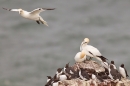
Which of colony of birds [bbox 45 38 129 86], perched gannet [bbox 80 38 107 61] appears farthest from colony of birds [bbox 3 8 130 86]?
perched gannet [bbox 80 38 107 61]

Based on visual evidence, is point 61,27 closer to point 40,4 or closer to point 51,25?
point 51,25

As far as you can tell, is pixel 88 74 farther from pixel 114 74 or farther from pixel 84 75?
pixel 114 74

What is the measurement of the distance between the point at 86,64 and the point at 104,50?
26881 mm

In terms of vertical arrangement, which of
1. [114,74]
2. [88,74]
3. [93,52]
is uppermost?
[93,52]

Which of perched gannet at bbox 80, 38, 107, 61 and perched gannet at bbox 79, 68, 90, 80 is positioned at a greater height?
perched gannet at bbox 80, 38, 107, 61

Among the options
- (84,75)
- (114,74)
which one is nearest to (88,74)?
(84,75)

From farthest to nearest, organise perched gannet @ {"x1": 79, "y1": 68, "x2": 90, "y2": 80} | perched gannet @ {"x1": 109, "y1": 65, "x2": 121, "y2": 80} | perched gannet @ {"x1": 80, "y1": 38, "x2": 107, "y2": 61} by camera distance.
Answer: perched gannet @ {"x1": 80, "y1": 38, "x2": 107, "y2": 61}
perched gannet @ {"x1": 109, "y1": 65, "x2": 121, "y2": 80}
perched gannet @ {"x1": 79, "y1": 68, "x2": 90, "y2": 80}

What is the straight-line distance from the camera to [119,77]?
1575 centimetres

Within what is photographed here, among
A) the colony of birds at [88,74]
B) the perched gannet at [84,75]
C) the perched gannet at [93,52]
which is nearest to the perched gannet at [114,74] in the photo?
the colony of birds at [88,74]

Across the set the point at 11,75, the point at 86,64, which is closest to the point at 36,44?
Answer: the point at 11,75

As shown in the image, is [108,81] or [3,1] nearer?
[108,81]

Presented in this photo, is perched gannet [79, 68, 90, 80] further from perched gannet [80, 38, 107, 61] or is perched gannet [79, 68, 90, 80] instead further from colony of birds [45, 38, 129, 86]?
perched gannet [80, 38, 107, 61]

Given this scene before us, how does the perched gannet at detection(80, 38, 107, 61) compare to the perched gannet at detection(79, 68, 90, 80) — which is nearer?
the perched gannet at detection(79, 68, 90, 80)

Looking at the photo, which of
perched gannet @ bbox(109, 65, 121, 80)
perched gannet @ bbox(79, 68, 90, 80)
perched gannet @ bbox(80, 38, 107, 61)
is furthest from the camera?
perched gannet @ bbox(80, 38, 107, 61)
